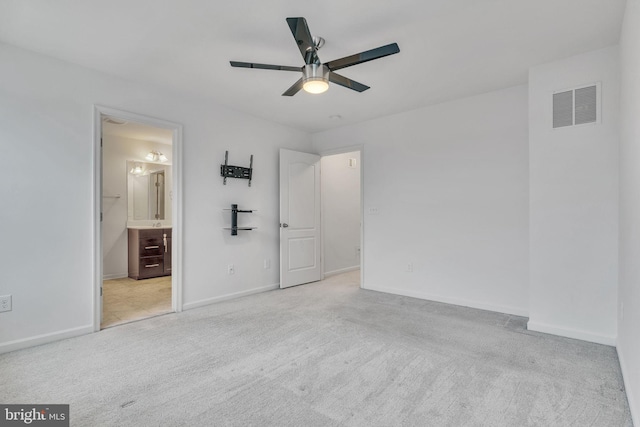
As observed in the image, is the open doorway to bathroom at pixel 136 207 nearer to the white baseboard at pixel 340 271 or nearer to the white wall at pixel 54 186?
the white wall at pixel 54 186

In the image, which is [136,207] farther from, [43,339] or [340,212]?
[340,212]

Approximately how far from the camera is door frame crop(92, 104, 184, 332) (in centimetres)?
298

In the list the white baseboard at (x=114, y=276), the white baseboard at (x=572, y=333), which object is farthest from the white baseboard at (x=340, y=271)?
the white baseboard at (x=114, y=276)

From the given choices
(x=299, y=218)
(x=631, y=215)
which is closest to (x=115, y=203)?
(x=299, y=218)

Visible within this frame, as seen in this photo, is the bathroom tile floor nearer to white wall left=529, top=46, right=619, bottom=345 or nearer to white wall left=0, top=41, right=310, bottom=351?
white wall left=0, top=41, right=310, bottom=351

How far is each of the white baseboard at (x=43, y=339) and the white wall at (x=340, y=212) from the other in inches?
132

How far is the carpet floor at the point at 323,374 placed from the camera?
67.8 inches

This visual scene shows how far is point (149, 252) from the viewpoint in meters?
5.39

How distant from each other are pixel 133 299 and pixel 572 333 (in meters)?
4.69

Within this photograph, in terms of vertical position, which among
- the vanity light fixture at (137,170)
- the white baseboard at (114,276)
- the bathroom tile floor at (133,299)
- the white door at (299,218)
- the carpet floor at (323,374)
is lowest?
the bathroom tile floor at (133,299)

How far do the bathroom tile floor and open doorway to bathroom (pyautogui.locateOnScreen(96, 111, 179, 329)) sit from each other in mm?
28

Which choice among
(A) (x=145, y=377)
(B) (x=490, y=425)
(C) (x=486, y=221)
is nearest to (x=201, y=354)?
(A) (x=145, y=377)

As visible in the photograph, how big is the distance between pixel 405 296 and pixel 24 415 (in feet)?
12.0

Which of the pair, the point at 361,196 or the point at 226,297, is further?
the point at 361,196
